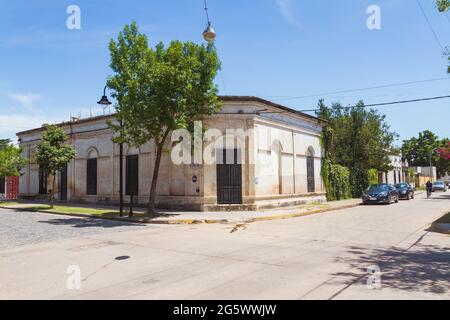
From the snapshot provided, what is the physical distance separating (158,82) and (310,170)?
14.9 m

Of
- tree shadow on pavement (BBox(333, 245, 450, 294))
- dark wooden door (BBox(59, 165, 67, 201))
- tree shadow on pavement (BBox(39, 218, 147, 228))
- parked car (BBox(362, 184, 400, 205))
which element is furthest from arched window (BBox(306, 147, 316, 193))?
dark wooden door (BBox(59, 165, 67, 201))

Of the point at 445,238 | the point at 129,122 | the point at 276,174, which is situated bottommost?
the point at 445,238

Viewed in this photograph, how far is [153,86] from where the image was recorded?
16312 millimetres

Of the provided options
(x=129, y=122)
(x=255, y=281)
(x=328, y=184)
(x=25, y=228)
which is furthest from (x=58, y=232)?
(x=328, y=184)

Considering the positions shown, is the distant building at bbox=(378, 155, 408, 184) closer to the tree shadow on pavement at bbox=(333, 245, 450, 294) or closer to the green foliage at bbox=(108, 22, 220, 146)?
the green foliage at bbox=(108, 22, 220, 146)

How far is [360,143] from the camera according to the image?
1319 inches

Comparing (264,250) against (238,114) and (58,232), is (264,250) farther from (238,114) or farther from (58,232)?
(238,114)

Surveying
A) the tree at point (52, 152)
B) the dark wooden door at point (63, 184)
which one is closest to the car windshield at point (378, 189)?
the tree at point (52, 152)

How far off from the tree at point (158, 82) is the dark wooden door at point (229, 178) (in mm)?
3785

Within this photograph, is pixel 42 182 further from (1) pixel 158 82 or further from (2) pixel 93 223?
(1) pixel 158 82

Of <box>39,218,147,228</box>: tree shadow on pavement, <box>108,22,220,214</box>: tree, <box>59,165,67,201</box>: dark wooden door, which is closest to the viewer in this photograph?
<box>39,218,147,228</box>: tree shadow on pavement

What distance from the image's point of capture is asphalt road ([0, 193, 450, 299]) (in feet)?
19.2

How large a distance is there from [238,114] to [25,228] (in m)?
12.0
